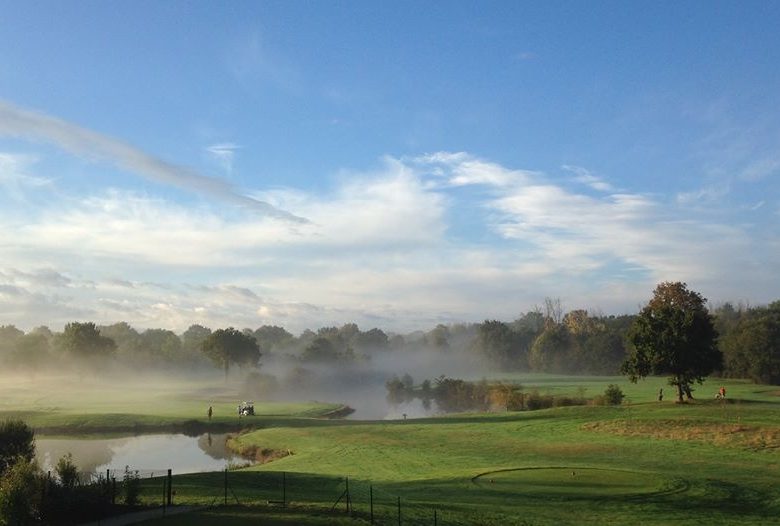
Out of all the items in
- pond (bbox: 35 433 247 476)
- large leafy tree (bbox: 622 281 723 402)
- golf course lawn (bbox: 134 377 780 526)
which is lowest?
pond (bbox: 35 433 247 476)

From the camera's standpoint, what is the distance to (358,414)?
10662cm

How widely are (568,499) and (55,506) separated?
77.9 ft

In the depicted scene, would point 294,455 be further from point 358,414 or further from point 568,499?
point 358,414

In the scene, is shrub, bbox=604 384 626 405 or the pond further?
shrub, bbox=604 384 626 405

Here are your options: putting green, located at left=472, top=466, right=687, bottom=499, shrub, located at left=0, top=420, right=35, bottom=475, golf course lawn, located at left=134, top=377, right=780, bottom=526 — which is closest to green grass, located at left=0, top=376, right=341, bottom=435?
golf course lawn, located at left=134, top=377, right=780, bottom=526

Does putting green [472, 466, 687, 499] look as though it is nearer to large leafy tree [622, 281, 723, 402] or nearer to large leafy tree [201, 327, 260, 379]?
large leafy tree [622, 281, 723, 402]

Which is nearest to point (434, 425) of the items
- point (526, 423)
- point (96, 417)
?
point (526, 423)

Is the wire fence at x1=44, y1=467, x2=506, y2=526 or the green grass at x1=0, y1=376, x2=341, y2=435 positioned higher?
the wire fence at x1=44, y1=467, x2=506, y2=526

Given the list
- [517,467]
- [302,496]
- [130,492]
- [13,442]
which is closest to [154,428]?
[13,442]

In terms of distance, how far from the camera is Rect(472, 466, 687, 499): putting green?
33781 mm

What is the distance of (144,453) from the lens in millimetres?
62312

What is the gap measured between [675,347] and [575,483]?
40.1 meters

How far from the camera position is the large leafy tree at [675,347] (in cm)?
7038

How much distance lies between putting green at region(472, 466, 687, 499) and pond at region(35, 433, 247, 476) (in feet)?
85.9
